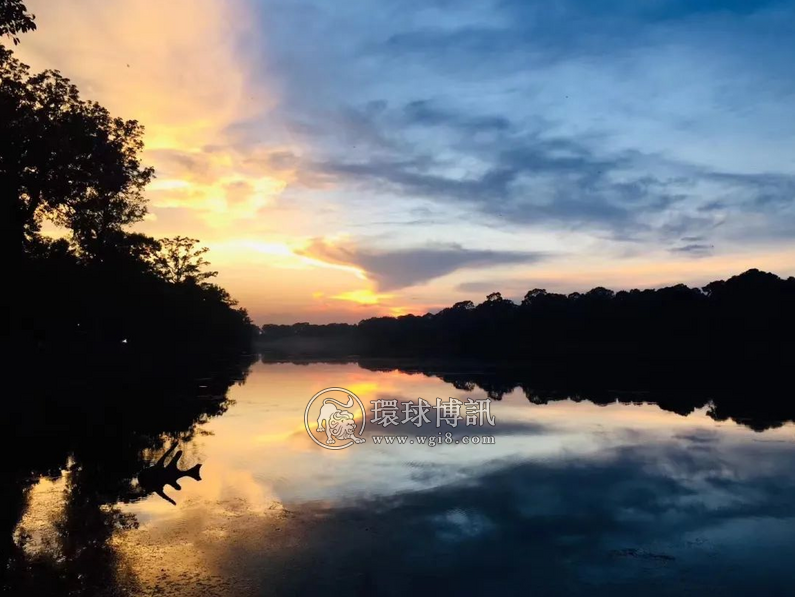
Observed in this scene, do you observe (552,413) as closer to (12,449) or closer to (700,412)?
(700,412)

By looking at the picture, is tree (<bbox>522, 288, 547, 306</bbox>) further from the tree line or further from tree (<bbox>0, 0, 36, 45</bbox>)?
tree (<bbox>0, 0, 36, 45</bbox>)

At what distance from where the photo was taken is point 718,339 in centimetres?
8175

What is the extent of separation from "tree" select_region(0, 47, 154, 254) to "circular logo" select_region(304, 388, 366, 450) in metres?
13.5

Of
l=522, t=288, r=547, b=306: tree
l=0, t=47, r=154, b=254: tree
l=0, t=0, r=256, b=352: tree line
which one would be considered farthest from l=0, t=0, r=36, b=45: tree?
l=522, t=288, r=547, b=306: tree

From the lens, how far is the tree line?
22.2 metres

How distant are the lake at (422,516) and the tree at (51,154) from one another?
9862 millimetres

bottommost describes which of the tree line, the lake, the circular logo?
the lake

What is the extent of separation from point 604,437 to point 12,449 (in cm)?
1978

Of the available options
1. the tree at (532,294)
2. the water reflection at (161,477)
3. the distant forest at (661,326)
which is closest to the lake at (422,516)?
the water reflection at (161,477)

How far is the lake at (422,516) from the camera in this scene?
8938 mm

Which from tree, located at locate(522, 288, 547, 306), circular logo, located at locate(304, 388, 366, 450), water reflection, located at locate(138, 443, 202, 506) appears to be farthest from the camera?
tree, located at locate(522, 288, 547, 306)

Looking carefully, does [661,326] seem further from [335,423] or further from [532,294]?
[335,423]

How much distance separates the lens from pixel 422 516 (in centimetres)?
1202

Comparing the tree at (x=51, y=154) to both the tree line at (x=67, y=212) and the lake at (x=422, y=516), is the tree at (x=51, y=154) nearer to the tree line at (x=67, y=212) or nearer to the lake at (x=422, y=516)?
the tree line at (x=67, y=212)
